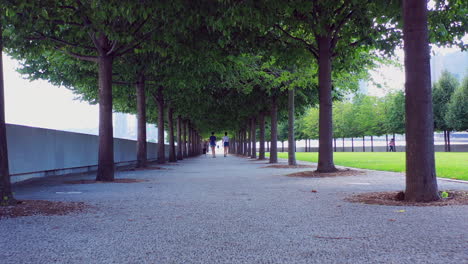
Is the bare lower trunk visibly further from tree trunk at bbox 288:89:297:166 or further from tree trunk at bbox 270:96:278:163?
tree trunk at bbox 270:96:278:163

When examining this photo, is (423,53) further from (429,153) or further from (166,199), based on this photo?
(166,199)

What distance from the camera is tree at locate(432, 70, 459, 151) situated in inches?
1906

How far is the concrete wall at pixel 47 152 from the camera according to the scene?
41.4ft

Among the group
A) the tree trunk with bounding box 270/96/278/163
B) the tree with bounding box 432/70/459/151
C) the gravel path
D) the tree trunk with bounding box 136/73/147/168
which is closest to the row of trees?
the tree trunk with bounding box 136/73/147/168

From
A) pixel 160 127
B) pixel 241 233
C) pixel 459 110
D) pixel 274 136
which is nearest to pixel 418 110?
pixel 241 233

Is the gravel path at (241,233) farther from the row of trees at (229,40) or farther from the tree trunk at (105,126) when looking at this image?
the tree trunk at (105,126)

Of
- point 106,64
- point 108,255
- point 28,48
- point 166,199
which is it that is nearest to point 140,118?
point 106,64

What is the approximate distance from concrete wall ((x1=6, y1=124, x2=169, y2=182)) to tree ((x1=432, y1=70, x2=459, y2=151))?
134 feet

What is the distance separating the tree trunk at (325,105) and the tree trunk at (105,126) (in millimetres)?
6167

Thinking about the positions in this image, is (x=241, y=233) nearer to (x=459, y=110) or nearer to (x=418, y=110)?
(x=418, y=110)

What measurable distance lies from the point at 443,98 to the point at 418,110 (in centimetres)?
4839

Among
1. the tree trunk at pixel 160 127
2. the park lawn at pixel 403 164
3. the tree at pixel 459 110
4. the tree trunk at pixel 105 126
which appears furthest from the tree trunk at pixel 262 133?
the tree at pixel 459 110

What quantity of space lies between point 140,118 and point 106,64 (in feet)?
23.3

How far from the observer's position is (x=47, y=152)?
48.8ft
